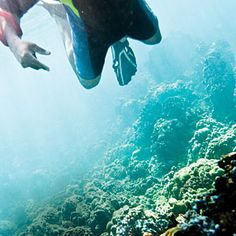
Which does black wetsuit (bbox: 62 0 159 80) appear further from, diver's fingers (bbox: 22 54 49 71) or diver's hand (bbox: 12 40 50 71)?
diver's fingers (bbox: 22 54 49 71)

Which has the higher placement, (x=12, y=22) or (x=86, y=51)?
(x=12, y=22)

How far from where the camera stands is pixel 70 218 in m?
8.98

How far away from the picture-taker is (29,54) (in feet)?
8.96

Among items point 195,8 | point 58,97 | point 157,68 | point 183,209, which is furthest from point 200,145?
point 195,8

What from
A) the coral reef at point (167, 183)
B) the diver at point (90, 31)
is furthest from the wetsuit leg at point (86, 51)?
the coral reef at point (167, 183)

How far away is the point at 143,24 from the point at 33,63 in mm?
2041

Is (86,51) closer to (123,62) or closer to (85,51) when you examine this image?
(85,51)

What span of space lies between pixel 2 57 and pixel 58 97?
3250cm

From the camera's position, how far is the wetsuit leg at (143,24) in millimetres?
3961

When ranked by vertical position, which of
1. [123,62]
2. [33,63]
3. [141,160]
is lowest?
[141,160]

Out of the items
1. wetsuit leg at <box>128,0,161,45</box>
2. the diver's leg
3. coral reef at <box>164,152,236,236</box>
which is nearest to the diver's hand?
the diver's leg

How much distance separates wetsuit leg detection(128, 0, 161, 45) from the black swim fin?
264mm

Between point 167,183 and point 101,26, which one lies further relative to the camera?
point 167,183

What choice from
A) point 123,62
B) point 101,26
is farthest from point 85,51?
point 123,62
